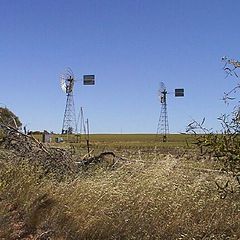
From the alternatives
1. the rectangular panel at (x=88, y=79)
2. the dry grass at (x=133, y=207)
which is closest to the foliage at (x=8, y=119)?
the dry grass at (x=133, y=207)

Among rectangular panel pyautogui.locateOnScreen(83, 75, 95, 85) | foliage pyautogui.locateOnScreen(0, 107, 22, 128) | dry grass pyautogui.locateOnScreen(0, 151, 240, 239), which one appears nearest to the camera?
dry grass pyautogui.locateOnScreen(0, 151, 240, 239)

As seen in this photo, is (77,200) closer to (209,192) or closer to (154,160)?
(154,160)

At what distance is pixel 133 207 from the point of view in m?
8.57

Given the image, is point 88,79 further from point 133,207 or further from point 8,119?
point 133,207

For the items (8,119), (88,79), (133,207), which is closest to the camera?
(133,207)

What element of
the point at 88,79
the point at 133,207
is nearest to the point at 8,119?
→ the point at 133,207

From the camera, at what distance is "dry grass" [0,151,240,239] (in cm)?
793

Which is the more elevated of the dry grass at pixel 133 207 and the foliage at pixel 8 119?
the foliage at pixel 8 119

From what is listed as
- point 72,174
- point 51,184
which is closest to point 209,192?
point 51,184

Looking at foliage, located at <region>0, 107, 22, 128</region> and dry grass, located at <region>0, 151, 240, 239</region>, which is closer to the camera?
dry grass, located at <region>0, 151, 240, 239</region>

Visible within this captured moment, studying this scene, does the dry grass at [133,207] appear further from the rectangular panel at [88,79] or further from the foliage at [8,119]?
the rectangular panel at [88,79]

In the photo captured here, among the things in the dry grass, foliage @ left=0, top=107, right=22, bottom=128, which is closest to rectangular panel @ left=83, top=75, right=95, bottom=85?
foliage @ left=0, top=107, right=22, bottom=128

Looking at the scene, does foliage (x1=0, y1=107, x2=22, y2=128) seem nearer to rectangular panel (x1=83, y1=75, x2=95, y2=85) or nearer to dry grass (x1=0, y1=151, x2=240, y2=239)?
dry grass (x1=0, y1=151, x2=240, y2=239)

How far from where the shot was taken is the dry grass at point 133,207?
7.93 m
